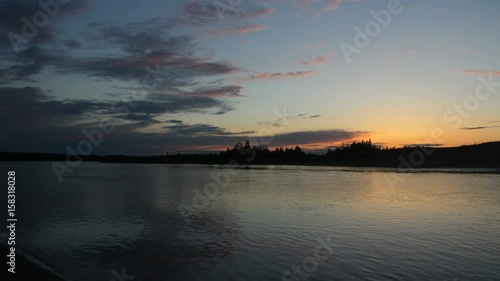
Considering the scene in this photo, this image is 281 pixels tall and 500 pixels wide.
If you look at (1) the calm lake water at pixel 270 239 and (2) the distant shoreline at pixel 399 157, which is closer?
(1) the calm lake water at pixel 270 239

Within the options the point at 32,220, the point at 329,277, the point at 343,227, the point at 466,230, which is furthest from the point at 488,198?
the point at 32,220

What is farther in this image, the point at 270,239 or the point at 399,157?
the point at 399,157

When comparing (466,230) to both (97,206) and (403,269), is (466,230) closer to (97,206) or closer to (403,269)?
(403,269)

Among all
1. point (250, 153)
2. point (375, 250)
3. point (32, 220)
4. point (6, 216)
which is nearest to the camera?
point (375, 250)

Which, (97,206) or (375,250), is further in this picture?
(97,206)

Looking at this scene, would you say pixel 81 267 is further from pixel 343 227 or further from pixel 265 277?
pixel 343 227

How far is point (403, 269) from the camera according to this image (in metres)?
11.9

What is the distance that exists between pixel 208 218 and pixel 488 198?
20094 mm

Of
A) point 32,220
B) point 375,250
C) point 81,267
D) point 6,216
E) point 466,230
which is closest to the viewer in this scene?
point 81,267

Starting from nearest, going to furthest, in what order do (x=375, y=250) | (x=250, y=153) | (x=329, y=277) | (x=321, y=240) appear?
(x=329, y=277) → (x=375, y=250) → (x=321, y=240) → (x=250, y=153)

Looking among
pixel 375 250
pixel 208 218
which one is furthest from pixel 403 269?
pixel 208 218

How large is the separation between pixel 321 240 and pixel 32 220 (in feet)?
50.4

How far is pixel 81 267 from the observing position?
12.3m

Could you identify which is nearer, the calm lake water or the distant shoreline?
the calm lake water
